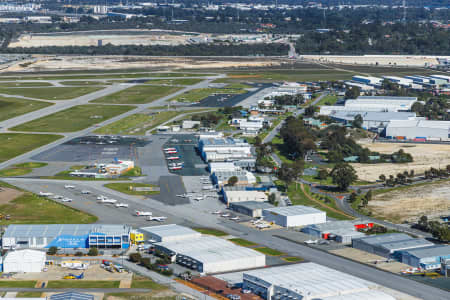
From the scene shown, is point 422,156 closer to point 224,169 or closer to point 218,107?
point 224,169

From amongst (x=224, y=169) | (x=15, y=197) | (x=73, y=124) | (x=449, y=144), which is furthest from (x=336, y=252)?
(x=73, y=124)

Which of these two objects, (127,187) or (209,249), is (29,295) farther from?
(127,187)

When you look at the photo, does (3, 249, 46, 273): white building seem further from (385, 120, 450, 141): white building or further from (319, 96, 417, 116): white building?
(319, 96, 417, 116): white building

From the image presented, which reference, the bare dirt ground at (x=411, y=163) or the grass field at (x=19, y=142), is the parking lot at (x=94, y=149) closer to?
the grass field at (x=19, y=142)

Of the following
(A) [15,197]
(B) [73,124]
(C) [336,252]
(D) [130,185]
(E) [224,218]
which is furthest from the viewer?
(B) [73,124]

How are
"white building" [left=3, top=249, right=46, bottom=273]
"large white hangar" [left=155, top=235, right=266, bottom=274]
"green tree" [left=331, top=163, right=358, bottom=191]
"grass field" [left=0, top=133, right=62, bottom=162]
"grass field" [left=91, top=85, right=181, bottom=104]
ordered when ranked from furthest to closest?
"grass field" [left=91, top=85, right=181, bottom=104] < "grass field" [left=0, top=133, right=62, bottom=162] < "green tree" [left=331, top=163, right=358, bottom=191] < "large white hangar" [left=155, top=235, right=266, bottom=274] < "white building" [left=3, top=249, right=46, bottom=273]

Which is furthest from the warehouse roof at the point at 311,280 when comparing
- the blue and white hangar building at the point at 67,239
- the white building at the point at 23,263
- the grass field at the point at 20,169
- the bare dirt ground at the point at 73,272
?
the grass field at the point at 20,169

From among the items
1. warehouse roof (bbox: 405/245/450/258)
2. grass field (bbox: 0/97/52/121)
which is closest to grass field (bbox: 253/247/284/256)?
warehouse roof (bbox: 405/245/450/258)
